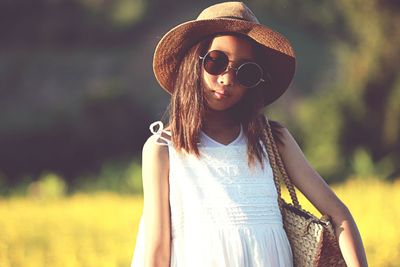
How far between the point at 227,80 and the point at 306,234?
1.71ft

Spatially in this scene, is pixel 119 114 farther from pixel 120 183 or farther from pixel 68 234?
pixel 68 234

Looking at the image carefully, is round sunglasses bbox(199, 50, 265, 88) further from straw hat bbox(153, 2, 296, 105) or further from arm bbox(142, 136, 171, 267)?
arm bbox(142, 136, 171, 267)

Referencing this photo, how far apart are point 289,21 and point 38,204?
17.2 meters

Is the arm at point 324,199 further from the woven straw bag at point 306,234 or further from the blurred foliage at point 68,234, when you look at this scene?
the blurred foliage at point 68,234

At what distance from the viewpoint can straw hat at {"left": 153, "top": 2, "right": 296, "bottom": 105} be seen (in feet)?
9.57

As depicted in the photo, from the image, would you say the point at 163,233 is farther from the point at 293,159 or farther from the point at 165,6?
the point at 165,6

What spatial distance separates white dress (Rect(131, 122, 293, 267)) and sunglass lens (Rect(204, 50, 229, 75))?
0.23 metres

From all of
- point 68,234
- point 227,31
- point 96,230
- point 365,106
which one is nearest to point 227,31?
point 227,31

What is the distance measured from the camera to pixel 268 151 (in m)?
2.93

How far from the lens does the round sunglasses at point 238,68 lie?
2.86 metres

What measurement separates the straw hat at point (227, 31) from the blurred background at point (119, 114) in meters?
2.11

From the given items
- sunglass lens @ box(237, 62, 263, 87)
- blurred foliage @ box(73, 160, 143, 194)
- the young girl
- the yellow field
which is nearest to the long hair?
the young girl

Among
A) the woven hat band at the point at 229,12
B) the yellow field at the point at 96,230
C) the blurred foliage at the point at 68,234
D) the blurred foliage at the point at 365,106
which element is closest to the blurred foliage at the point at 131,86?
the blurred foliage at the point at 365,106

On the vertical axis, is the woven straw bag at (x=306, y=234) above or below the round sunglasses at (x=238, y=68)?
below
